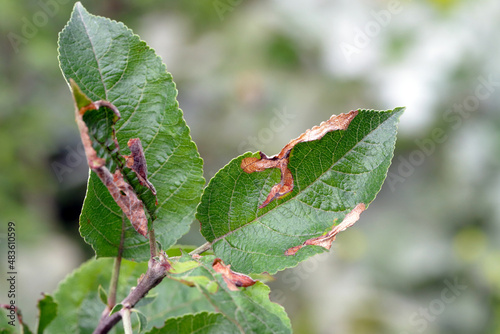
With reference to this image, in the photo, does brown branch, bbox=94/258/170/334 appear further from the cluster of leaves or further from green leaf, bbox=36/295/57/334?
green leaf, bbox=36/295/57/334

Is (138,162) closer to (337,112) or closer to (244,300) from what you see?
(244,300)

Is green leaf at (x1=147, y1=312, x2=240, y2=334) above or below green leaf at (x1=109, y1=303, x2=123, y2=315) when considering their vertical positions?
below

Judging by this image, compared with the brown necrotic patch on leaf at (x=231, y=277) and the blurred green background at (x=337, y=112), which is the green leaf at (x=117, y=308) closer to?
the brown necrotic patch on leaf at (x=231, y=277)

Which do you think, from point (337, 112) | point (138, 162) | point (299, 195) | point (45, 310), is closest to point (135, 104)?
point (138, 162)

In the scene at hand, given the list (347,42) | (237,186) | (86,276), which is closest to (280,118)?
(347,42)

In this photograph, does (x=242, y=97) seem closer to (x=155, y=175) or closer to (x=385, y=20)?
(x=385, y=20)

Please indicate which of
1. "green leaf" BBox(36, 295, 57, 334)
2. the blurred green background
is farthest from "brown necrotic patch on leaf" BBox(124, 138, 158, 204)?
the blurred green background
